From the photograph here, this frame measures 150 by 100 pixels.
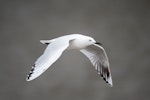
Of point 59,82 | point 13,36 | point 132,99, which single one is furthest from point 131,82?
point 13,36

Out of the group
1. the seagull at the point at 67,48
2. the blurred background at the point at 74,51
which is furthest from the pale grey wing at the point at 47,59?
the blurred background at the point at 74,51

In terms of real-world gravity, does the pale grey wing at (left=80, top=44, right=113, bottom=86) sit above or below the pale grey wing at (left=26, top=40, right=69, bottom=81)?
below

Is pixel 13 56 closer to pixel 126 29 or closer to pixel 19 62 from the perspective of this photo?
pixel 19 62

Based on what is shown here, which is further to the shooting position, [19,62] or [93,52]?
[19,62]

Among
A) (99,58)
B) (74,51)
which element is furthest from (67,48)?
(74,51)

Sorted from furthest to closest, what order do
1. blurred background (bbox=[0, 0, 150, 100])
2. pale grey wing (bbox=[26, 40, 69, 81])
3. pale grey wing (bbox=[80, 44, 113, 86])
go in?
A: blurred background (bbox=[0, 0, 150, 100]), pale grey wing (bbox=[80, 44, 113, 86]), pale grey wing (bbox=[26, 40, 69, 81])

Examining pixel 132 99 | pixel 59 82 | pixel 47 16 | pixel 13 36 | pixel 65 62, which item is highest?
pixel 47 16

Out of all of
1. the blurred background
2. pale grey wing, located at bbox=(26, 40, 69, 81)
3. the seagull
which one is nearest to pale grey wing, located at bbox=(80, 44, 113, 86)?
the seagull

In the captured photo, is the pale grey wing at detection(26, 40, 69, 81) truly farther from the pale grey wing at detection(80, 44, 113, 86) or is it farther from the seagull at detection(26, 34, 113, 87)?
the pale grey wing at detection(80, 44, 113, 86)
